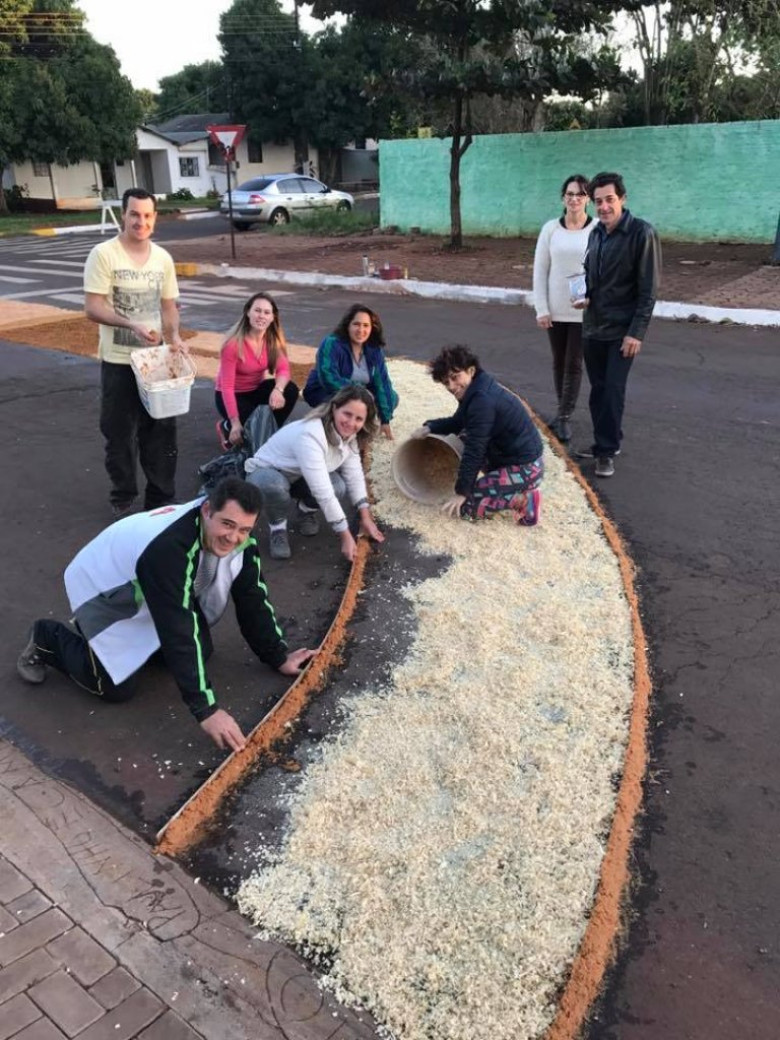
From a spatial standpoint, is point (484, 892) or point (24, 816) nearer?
point (484, 892)

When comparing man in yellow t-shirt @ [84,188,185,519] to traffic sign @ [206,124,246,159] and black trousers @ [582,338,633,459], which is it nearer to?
black trousers @ [582,338,633,459]

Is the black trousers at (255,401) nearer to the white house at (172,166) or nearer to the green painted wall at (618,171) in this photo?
the green painted wall at (618,171)

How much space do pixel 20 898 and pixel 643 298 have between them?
4.22m

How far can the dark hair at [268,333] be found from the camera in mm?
5051

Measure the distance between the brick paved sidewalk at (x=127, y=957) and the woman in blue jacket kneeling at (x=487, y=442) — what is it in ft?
8.31

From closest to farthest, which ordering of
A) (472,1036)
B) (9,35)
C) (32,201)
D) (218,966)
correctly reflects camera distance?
(472,1036) < (218,966) < (9,35) < (32,201)

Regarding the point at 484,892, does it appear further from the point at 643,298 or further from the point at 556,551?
the point at 643,298

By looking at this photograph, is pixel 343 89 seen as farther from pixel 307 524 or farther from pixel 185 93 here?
pixel 307 524

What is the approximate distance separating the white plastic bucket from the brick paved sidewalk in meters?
2.79

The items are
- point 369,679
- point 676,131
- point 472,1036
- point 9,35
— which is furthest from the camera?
point 9,35

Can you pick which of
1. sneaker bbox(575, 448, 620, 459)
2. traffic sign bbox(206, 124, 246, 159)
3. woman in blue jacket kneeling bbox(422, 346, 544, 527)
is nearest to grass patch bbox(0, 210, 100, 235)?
traffic sign bbox(206, 124, 246, 159)

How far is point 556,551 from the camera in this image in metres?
4.30

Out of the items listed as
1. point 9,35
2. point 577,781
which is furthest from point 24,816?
point 9,35

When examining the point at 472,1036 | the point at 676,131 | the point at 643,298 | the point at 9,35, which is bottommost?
the point at 472,1036
